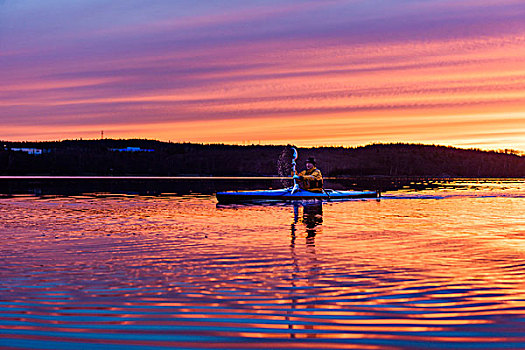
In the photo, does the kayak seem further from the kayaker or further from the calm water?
the calm water

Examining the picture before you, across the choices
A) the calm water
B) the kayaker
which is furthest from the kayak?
the calm water

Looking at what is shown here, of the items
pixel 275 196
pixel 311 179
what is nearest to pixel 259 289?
pixel 275 196

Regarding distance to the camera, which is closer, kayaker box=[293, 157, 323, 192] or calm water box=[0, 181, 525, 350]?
calm water box=[0, 181, 525, 350]

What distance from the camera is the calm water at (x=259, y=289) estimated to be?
8.12m

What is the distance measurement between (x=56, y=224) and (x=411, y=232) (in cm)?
1389

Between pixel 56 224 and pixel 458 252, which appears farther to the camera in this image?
pixel 56 224

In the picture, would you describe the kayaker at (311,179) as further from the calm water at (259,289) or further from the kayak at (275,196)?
the calm water at (259,289)

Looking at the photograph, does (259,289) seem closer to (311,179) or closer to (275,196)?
(275,196)

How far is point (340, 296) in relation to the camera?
419 inches

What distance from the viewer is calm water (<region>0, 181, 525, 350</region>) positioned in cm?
812

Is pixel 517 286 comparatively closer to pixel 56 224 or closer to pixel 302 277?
pixel 302 277

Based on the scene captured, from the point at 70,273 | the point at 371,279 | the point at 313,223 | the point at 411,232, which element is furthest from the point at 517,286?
the point at 313,223

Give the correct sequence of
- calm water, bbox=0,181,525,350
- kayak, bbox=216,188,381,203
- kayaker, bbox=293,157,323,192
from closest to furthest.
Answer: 1. calm water, bbox=0,181,525,350
2. kayak, bbox=216,188,381,203
3. kayaker, bbox=293,157,323,192

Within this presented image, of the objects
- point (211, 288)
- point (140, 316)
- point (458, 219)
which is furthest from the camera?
point (458, 219)
